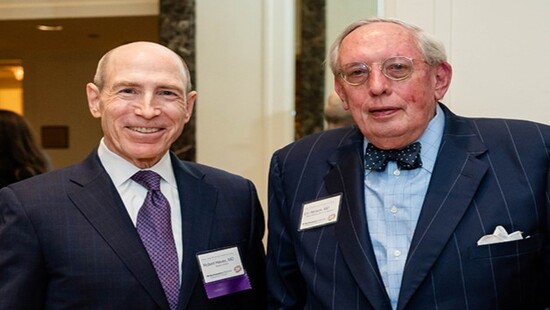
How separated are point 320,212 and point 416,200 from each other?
0.84 feet

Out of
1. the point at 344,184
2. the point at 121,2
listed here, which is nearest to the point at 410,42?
the point at 344,184

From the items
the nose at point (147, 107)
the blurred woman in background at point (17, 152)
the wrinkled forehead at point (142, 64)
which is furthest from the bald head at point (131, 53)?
the blurred woman in background at point (17, 152)

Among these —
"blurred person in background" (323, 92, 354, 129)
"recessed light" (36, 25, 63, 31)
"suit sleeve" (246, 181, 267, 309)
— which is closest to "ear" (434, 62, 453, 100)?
"suit sleeve" (246, 181, 267, 309)

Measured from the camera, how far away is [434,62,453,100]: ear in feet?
6.52

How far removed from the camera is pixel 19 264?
187 cm

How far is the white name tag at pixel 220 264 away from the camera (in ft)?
6.66

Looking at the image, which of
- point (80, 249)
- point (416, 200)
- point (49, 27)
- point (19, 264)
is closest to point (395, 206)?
point (416, 200)

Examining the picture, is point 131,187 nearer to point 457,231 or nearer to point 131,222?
point 131,222

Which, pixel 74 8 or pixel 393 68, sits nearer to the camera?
pixel 393 68

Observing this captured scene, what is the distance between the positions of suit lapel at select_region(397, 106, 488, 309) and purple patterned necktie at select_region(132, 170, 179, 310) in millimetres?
584

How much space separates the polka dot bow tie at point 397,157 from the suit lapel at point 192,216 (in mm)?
461

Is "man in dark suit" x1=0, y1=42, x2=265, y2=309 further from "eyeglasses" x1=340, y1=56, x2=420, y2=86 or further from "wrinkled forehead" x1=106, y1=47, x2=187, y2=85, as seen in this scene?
"eyeglasses" x1=340, y1=56, x2=420, y2=86

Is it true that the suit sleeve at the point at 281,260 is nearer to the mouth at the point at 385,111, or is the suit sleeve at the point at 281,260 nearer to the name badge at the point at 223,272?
the name badge at the point at 223,272

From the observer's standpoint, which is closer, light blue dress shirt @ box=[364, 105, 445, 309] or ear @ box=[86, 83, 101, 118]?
light blue dress shirt @ box=[364, 105, 445, 309]
